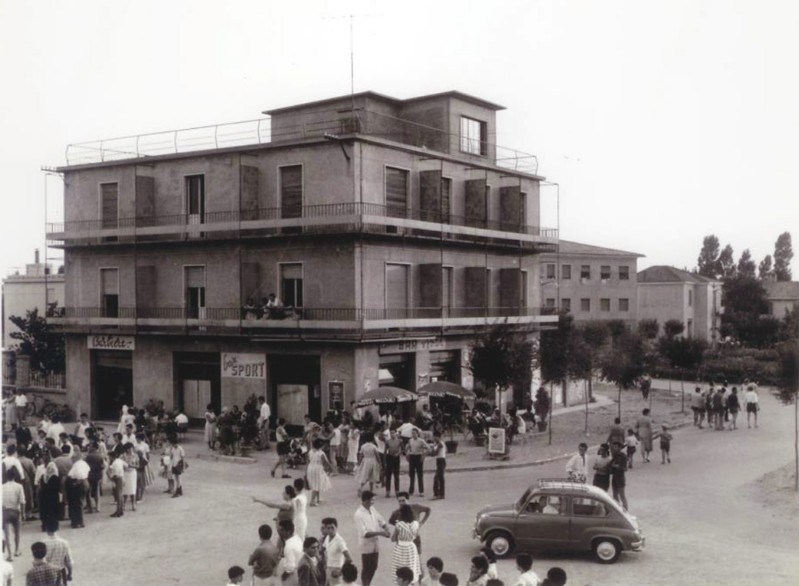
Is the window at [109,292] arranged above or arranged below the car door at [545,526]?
above

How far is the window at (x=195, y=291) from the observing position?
33.6 metres

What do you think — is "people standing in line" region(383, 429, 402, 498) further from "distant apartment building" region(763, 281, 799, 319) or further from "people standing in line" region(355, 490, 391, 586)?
"distant apartment building" region(763, 281, 799, 319)

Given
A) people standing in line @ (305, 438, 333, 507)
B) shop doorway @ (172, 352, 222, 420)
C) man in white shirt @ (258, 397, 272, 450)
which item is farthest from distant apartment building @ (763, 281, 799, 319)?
people standing in line @ (305, 438, 333, 507)

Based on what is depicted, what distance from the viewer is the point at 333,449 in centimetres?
2412

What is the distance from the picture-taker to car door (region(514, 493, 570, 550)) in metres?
14.8

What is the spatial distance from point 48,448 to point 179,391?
16.0 meters

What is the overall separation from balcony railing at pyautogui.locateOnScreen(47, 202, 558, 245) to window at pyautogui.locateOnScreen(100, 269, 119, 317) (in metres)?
1.57

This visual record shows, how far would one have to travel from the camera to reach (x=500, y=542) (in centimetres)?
1490

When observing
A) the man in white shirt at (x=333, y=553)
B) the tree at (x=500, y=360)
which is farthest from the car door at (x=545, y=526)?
the tree at (x=500, y=360)

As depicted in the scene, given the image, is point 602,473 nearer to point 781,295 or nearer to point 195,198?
point 195,198

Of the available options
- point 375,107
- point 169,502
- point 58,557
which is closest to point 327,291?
point 375,107

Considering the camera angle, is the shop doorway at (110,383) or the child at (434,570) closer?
the child at (434,570)

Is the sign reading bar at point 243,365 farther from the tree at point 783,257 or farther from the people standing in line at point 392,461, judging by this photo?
the tree at point 783,257

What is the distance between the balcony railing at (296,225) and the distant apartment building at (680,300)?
43976mm
